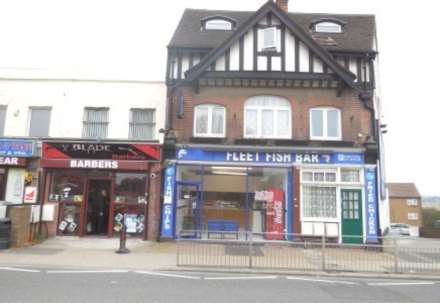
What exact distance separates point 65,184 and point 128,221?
11.6 ft

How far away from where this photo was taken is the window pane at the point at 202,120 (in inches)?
634

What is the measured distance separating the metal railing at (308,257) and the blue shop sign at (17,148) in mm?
7662

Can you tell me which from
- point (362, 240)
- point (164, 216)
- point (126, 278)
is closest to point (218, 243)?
point (126, 278)

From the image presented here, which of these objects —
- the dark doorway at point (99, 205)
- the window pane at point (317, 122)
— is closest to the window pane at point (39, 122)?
the dark doorway at point (99, 205)

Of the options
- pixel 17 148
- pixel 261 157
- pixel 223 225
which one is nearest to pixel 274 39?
pixel 261 157

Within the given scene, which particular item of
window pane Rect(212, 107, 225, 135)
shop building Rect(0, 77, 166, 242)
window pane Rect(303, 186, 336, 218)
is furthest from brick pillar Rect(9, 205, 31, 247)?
window pane Rect(303, 186, 336, 218)

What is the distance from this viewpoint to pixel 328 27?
1844 cm

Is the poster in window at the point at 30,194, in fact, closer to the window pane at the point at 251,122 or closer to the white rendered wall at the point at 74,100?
the white rendered wall at the point at 74,100

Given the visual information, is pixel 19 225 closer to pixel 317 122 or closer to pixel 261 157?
pixel 261 157

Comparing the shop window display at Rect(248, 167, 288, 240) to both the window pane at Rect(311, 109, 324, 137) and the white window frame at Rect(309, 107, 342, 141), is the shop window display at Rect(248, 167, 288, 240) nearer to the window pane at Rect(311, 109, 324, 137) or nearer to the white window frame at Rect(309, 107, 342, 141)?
the white window frame at Rect(309, 107, 342, 141)

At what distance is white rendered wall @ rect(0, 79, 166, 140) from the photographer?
52.7ft

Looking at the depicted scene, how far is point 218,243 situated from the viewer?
10.8m

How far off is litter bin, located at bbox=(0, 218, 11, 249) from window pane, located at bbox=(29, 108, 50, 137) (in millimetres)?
4763

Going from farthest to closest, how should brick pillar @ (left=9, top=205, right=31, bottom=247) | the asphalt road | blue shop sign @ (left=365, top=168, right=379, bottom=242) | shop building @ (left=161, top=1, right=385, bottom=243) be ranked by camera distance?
1. shop building @ (left=161, top=1, right=385, bottom=243)
2. blue shop sign @ (left=365, top=168, right=379, bottom=242)
3. brick pillar @ (left=9, top=205, right=31, bottom=247)
4. the asphalt road
